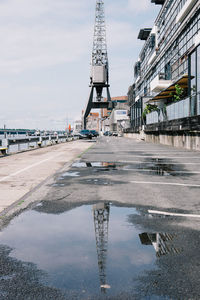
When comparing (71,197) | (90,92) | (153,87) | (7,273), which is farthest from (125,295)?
(90,92)

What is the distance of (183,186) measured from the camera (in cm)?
914

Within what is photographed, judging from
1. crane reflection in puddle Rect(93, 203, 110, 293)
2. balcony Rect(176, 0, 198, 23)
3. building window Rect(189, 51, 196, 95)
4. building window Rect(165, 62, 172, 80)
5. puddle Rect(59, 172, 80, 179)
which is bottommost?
crane reflection in puddle Rect(93, 203, 110, 293)

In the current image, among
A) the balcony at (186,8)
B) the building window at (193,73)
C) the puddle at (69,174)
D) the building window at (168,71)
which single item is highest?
the balcony at (186,8)

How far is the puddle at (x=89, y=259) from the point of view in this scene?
314 centimetres

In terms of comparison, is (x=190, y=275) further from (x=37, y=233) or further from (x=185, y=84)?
(x=185, y=84)

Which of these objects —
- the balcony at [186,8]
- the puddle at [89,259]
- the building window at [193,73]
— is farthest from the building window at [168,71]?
the puddle at [89,259]

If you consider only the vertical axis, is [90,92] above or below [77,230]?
above

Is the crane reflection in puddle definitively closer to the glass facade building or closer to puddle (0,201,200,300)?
puddle (0,201,200,300)

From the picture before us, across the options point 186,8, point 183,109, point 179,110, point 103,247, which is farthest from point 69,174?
point 186,8

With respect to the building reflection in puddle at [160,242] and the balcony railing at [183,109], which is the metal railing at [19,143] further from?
the building reflection in puddle at [160,242]

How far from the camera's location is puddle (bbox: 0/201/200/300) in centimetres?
314

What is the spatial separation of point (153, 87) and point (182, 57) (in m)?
8.76

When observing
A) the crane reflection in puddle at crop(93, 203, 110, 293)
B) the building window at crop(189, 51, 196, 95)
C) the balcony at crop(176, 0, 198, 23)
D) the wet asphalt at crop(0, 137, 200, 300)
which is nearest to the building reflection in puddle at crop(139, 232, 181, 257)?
the wet asphalt at crop(0, 137, 200, 300)

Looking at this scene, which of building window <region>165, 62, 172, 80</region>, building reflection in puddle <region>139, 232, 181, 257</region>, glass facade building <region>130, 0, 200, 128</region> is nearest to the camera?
building reflection in puddle <region>139, 232, 181, 257</region>
